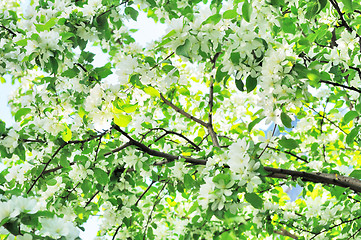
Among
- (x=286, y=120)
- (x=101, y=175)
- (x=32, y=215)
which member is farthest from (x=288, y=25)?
(x=32, y=215)

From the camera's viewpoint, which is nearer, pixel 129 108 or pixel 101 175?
pixel 129 108

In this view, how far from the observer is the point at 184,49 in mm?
1256

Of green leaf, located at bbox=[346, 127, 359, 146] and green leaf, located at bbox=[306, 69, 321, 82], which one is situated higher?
green leaf, located at bbox=[346, 127, 359, 146]

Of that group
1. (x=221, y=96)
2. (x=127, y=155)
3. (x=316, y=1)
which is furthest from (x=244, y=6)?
(x=221, y=96)

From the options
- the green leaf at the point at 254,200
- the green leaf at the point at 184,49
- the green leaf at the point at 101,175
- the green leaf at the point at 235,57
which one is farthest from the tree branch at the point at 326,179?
the green leaf at the point at 101,175

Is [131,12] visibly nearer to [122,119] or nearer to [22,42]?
[22,42]

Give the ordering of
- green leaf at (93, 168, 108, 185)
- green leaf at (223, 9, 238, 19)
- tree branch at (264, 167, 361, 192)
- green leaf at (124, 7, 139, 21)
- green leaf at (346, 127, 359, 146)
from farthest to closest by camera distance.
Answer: green leaf at (124, 7, 139, 21)
green leaf at (93, 168, 108, 185)
green leaf at (346, 127, 359, 146)
tree branch at (264, 167, 361, 192)
green leaf at (223, 9, 238, 19)

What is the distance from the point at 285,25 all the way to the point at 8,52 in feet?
5.21

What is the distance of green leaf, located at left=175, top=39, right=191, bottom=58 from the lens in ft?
4.08

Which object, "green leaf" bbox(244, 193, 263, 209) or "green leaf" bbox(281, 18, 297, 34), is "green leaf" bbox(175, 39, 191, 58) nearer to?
"green leaf" bbox(244, 193, 263, 209)

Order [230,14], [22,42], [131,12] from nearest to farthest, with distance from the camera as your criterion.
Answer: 1. [230,14]
2. [22,42]
3. [131,12]

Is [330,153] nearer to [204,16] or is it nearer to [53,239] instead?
[204,16]

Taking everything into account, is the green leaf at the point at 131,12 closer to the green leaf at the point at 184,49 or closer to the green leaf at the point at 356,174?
the green leaf at the point at 184,49

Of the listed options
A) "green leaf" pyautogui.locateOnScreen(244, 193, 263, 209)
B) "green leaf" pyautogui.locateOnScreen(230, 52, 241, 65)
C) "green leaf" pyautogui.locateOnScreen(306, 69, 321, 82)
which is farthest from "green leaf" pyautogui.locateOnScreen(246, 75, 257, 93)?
"green leaf" pyautogui.locateOnScreen(244, 193, 263, 209)
